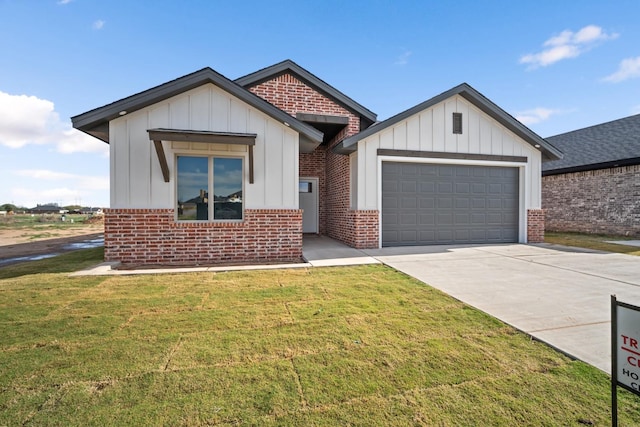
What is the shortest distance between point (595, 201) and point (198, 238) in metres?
17.9

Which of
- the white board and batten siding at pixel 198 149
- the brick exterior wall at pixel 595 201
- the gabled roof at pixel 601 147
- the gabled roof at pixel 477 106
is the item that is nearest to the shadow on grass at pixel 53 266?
the white board and batten siding at pixel 198 149

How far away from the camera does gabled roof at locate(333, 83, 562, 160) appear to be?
8820 millimetres

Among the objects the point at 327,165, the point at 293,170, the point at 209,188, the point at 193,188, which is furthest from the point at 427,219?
the point at 193,188

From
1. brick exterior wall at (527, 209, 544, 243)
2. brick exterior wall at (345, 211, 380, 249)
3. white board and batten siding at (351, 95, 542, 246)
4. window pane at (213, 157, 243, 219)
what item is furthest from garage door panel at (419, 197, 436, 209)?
window pane at (213, 157, 243, 219)

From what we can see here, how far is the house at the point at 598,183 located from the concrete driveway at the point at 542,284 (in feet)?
24.1

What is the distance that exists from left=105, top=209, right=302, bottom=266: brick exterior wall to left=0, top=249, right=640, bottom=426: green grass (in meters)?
2.51

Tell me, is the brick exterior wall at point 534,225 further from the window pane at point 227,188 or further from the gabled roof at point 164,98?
the window pane at point 227,188

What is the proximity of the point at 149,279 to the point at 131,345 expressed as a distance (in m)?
2.83

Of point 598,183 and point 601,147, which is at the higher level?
point 601,147

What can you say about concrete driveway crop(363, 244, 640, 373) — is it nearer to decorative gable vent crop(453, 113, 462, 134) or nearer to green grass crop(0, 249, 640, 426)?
green grass crop(0, 249, 640, 426)

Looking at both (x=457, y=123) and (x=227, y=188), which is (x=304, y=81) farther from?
(x=227, y=188)

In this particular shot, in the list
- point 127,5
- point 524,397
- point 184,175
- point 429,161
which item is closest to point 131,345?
point 524,397

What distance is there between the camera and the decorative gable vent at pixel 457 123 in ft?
31.3

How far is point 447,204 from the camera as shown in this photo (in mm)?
9719
